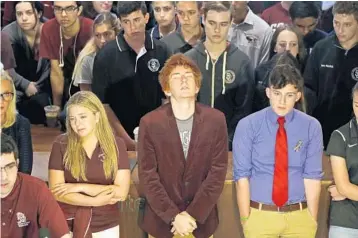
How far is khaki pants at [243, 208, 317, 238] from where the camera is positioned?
3.93 metres

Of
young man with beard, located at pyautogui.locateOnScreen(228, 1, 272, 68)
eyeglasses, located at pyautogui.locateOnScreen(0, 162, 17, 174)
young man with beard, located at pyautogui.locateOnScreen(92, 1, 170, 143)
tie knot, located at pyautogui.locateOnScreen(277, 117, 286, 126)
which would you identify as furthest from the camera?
young man with beard, located at pyautogui.locateOnScreen(228, 1, 272, 68)

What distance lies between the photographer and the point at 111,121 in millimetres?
4969

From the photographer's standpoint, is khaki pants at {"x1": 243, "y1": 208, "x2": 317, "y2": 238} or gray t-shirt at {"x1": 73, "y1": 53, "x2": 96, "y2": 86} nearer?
khaki pants at {"x1": 243, "y1": 208, "x2": 317, "y2": 238}

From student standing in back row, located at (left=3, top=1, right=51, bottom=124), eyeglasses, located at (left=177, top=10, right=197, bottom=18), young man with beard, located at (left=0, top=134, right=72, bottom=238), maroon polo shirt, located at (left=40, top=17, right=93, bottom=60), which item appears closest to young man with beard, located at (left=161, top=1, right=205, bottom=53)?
eyeglasses, located at (left=177, top=10, right=197, bottom=18)

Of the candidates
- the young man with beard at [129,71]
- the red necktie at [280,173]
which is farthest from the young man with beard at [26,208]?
the young man with beard at [129,71]

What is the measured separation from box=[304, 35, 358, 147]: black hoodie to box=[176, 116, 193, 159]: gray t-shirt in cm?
133

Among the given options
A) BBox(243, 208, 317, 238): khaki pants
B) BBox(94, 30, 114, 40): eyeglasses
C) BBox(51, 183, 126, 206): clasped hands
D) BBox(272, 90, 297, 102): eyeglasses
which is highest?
BBox(94, 30, 114, 40): eyeglasses

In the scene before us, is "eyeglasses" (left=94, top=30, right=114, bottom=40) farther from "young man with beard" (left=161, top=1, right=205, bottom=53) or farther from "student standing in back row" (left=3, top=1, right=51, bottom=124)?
"student standing in back row" (left=3, top=1, right=51, bottom=124)

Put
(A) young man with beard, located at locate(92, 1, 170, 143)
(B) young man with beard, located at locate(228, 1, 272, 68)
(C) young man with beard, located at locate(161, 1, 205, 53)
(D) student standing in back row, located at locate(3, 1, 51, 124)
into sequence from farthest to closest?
1. (D) student standing in back row, located at locate(3, 1, 51, 124)
2. (B) young man with beard, located at locate(228, 1, 272, 68)
3. (C) young man with beard, located at locate(161, 1, 205, 53)
4. (A) young man with beard, located at locate(92, 1, 170, 143)

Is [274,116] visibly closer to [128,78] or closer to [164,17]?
[128,78]

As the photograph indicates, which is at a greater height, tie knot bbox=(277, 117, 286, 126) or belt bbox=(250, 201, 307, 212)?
tie knot bbox=(277, 117, 286, 126)

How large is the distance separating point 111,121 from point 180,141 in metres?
1.17

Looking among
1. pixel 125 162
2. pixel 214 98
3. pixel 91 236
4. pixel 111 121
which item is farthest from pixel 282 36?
pixel 91 236

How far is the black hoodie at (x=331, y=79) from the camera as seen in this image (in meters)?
4.99
